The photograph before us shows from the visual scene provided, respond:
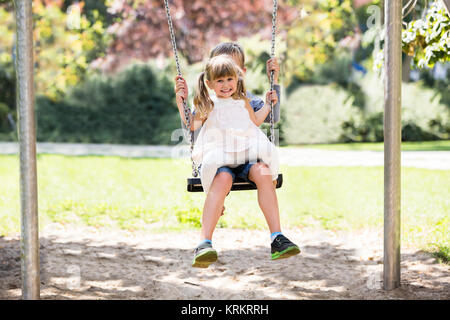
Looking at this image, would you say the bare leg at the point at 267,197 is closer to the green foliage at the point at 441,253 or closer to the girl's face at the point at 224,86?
the girl's face at the point at 224,86

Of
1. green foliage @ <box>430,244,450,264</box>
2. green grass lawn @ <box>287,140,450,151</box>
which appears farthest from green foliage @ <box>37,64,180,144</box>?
green foliage @ <box>430,244,450,264</box>

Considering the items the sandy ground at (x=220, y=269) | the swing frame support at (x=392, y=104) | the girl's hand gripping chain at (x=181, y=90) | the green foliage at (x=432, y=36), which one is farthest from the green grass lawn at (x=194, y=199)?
the girl's hand gripping chain at (x=181, y=90)

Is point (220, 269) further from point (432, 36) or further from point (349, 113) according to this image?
point (349, 113)

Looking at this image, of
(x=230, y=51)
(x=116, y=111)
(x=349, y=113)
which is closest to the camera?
(x=230, y=51)

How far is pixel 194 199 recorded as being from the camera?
8227 mm

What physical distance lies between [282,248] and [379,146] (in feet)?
39.2

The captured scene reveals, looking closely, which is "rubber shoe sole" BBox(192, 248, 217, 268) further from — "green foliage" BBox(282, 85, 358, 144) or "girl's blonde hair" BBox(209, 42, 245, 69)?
"green foliage" BBox(282, 85, 358, 144)

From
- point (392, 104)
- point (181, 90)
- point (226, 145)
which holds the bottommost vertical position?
point (226, 145)

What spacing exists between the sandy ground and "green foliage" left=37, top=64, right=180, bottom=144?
9093 millimetres

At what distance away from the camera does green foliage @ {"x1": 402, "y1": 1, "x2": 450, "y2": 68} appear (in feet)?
15.8

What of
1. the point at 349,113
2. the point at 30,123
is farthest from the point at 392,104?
the point at 349,113

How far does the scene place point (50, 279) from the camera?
4195mm
